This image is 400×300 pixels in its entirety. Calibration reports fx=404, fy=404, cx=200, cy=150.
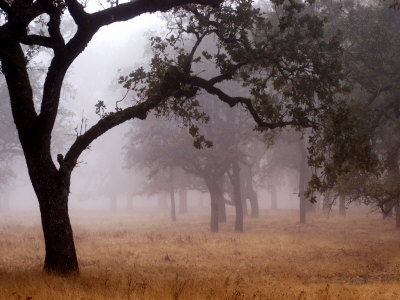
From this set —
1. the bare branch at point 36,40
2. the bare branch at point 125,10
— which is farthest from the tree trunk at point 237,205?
the bare branch at point 36,40

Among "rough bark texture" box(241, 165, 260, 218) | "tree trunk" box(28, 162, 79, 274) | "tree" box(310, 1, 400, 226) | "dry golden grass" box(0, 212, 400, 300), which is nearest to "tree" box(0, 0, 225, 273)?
"tree trunk" box(28, 162, 79, 274)

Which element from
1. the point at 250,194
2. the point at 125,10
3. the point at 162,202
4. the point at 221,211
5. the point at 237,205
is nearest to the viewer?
the point at 125,10

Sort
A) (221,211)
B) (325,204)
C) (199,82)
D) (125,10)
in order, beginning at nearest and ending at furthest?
(125,10), (199,82), (325,204), (221,211)

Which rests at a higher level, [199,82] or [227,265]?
[199,82]

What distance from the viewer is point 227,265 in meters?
15.8

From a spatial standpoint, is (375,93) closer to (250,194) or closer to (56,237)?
(56,237)

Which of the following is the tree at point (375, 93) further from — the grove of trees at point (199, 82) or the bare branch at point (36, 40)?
the bare branch at point (36, 40)

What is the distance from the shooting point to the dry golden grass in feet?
26.1

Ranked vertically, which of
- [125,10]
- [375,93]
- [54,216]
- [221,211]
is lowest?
[221,211]

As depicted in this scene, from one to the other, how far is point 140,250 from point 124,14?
12241mm

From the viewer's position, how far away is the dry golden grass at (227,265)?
796cm

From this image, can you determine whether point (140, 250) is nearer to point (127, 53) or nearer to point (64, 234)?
point (64, 234)

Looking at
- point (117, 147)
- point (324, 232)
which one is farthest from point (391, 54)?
point (117, 147)

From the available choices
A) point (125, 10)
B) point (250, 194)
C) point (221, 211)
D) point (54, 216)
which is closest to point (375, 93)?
point (125, 10)
